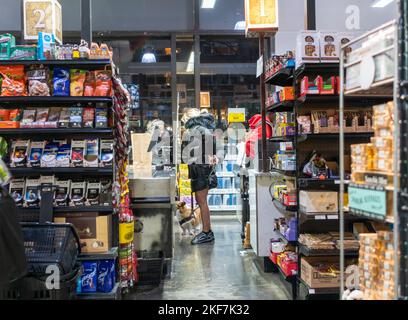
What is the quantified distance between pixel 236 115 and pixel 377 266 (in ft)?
25.3

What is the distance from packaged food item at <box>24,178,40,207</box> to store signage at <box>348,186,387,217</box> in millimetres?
2678

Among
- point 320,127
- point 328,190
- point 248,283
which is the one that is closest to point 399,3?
point 320,127

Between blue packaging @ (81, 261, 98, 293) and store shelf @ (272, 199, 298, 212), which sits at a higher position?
store shelf @ (272, 199, 298, 212)

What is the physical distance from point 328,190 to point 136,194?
209cm

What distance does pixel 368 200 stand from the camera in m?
2.10

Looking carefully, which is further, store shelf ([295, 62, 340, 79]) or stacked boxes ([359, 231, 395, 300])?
store shelf ([295, 62, 340, 79])

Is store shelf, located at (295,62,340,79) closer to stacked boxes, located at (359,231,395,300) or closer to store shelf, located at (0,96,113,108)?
store shelf, located at (0,96,113,108)

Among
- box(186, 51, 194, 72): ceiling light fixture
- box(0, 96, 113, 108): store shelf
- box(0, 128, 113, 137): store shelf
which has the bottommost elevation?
box(0, 128, 113, 137): store shelf

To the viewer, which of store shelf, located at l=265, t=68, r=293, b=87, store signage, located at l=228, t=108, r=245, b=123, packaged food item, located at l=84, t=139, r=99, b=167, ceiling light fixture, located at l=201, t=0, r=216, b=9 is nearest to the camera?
packaged food item, located at l=84, t=139, r=99, b=167

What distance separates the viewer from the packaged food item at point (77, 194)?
3967 millimetres

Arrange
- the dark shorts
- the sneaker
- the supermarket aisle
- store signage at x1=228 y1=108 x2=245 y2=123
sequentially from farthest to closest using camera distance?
store signage at x1=228 y1=108 x2=245 y2=123 → the sneaker → the dark shorts → the supermarket aisle

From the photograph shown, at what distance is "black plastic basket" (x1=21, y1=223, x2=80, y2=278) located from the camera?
125 inches

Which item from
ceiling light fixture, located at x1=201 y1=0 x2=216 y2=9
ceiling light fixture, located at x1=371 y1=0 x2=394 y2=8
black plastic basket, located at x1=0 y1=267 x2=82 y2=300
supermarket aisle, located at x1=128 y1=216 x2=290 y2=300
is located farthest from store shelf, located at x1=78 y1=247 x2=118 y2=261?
ceiling light fixture, located at x1=371 y1=0 x2=394 y2=8

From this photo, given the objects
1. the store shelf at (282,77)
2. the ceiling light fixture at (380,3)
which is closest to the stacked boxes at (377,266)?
the store shelf at (282,77)
